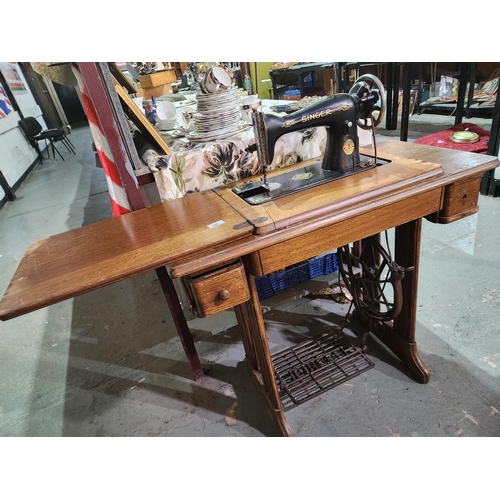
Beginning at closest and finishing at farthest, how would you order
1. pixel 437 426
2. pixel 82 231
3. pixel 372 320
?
pixel 82 231 < pixel 437 426 < pixel 372 320

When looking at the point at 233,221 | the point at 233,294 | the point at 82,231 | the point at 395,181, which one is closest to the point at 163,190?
the point at 82,231

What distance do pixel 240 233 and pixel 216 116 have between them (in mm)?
756

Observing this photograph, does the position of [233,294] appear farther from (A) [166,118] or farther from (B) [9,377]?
(B) [9,377]

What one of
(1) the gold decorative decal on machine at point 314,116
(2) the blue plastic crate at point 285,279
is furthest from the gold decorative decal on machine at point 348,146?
(2) the blue plastic crate at point 285,279

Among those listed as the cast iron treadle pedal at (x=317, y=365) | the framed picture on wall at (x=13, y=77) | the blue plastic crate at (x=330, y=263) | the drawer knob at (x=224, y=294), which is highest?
the framed picture on wall at (x=13, y=77)

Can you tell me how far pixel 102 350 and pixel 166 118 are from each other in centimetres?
144

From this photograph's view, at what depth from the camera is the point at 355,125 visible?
3.95 feet

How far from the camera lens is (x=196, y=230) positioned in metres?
1.04

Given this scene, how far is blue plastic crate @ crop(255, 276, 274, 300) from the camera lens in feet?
6.05

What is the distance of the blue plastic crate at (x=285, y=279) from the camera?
1866mm

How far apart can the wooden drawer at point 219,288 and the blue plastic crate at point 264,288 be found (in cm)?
81

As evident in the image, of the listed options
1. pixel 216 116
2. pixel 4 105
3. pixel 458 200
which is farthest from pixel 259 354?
pixel 4 105

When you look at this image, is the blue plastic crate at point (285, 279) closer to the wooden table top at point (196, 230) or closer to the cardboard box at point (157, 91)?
the wooden table top at point (196, 230)

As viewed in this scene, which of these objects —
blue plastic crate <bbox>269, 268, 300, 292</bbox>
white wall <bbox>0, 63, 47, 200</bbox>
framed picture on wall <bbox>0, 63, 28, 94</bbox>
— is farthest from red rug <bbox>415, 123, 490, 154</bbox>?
framed picture on wall <bbox>0, 63, 28, 94</bbox>
